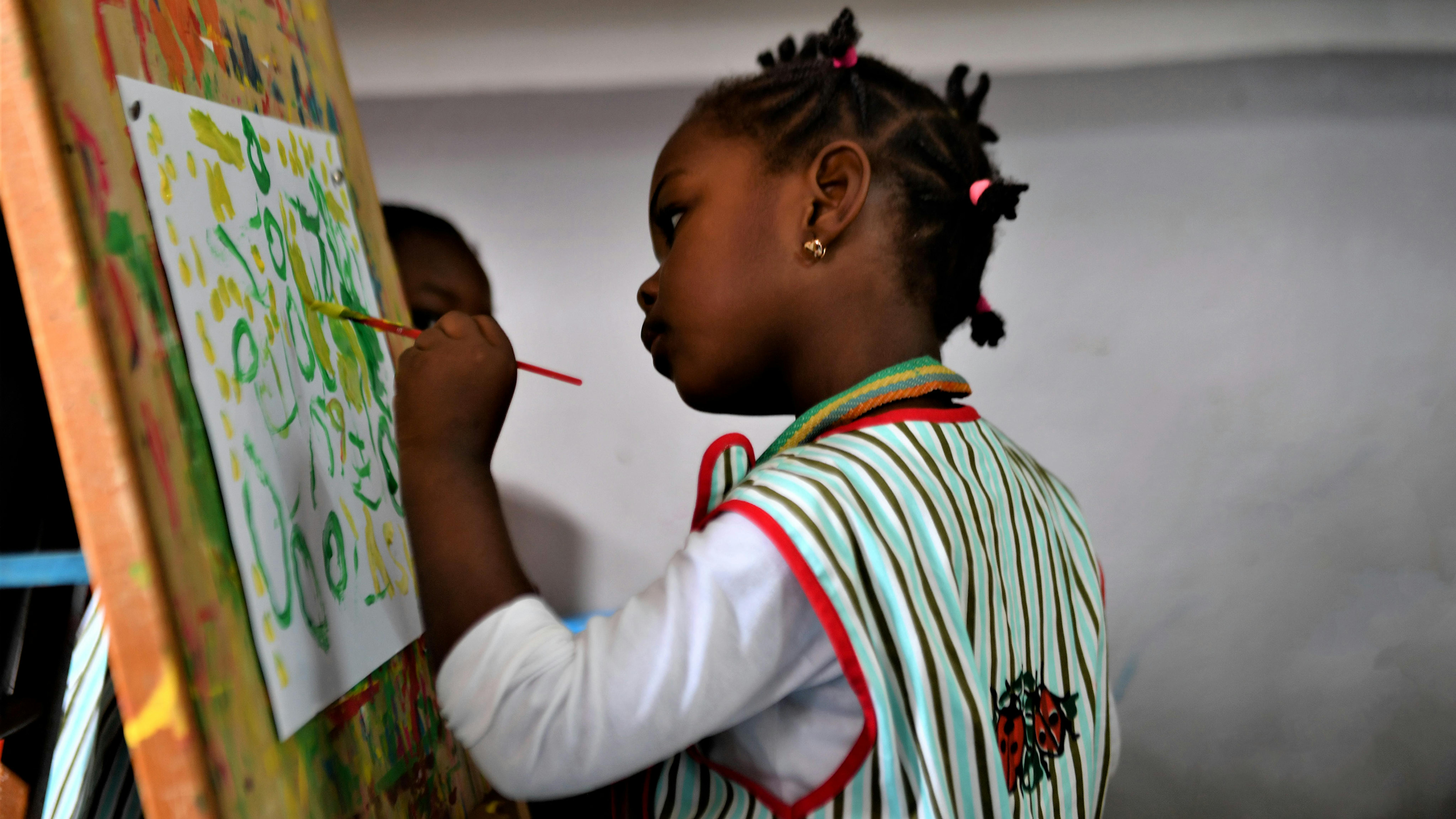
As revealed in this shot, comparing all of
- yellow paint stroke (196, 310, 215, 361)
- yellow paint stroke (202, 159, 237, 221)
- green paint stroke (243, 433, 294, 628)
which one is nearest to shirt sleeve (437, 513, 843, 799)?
green paint stroke (243, 433, 294, 628)

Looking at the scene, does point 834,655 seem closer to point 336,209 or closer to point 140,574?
point 140,574

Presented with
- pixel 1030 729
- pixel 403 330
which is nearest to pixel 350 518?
pixel 403 330

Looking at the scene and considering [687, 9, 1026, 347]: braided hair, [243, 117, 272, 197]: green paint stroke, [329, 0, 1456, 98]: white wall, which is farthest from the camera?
[329, 0, 1456, 98]: white wall

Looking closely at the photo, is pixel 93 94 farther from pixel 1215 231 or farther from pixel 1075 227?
pixel 1215 231

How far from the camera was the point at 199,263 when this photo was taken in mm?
527

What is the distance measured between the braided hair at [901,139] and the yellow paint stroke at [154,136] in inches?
16.9

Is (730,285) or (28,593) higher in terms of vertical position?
(730,285)

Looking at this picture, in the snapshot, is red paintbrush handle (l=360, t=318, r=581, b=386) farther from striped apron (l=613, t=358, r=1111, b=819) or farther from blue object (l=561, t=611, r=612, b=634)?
blue object (l=561, t=611, r=612, b=634)

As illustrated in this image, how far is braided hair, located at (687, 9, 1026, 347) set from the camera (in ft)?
2.44

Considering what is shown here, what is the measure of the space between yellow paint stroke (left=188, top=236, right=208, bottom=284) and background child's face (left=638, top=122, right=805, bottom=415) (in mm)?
332

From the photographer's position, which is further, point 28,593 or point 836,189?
point 836,189

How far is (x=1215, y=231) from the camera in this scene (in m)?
1.39

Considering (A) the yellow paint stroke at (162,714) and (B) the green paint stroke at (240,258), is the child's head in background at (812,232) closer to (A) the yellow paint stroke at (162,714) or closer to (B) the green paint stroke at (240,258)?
(B) the green paint stroke at (240,258)

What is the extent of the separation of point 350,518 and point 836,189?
18.2 inches
